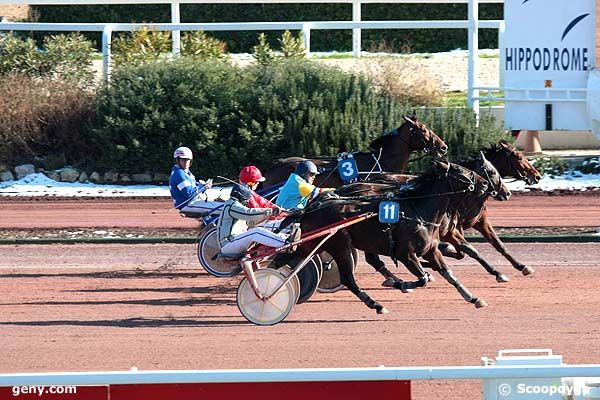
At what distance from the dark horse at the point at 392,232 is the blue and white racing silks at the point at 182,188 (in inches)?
88.6

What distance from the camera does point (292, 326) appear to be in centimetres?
1075

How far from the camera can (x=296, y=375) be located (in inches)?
213

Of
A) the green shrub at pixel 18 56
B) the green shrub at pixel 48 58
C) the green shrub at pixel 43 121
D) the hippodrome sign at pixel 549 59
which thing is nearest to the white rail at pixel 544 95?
the hippodrome sign at pixel 549 59

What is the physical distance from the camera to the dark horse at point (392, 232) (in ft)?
36.1

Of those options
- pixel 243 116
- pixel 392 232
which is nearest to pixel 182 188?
pixel 392 232

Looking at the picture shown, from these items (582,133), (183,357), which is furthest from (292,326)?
(582,133)

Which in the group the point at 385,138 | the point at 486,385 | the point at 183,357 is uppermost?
the point at 385,138

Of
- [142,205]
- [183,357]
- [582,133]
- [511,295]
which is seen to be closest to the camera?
[183,357]

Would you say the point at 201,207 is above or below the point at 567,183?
above

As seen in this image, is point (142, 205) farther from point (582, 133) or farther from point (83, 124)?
point (582, 133)

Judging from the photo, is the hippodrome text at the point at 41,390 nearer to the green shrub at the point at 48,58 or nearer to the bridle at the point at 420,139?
the bridle at the point at 420,139

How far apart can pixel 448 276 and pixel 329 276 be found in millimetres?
1507

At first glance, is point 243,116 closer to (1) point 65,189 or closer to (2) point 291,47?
(2) point 291,47

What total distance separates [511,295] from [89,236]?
6.71 m
